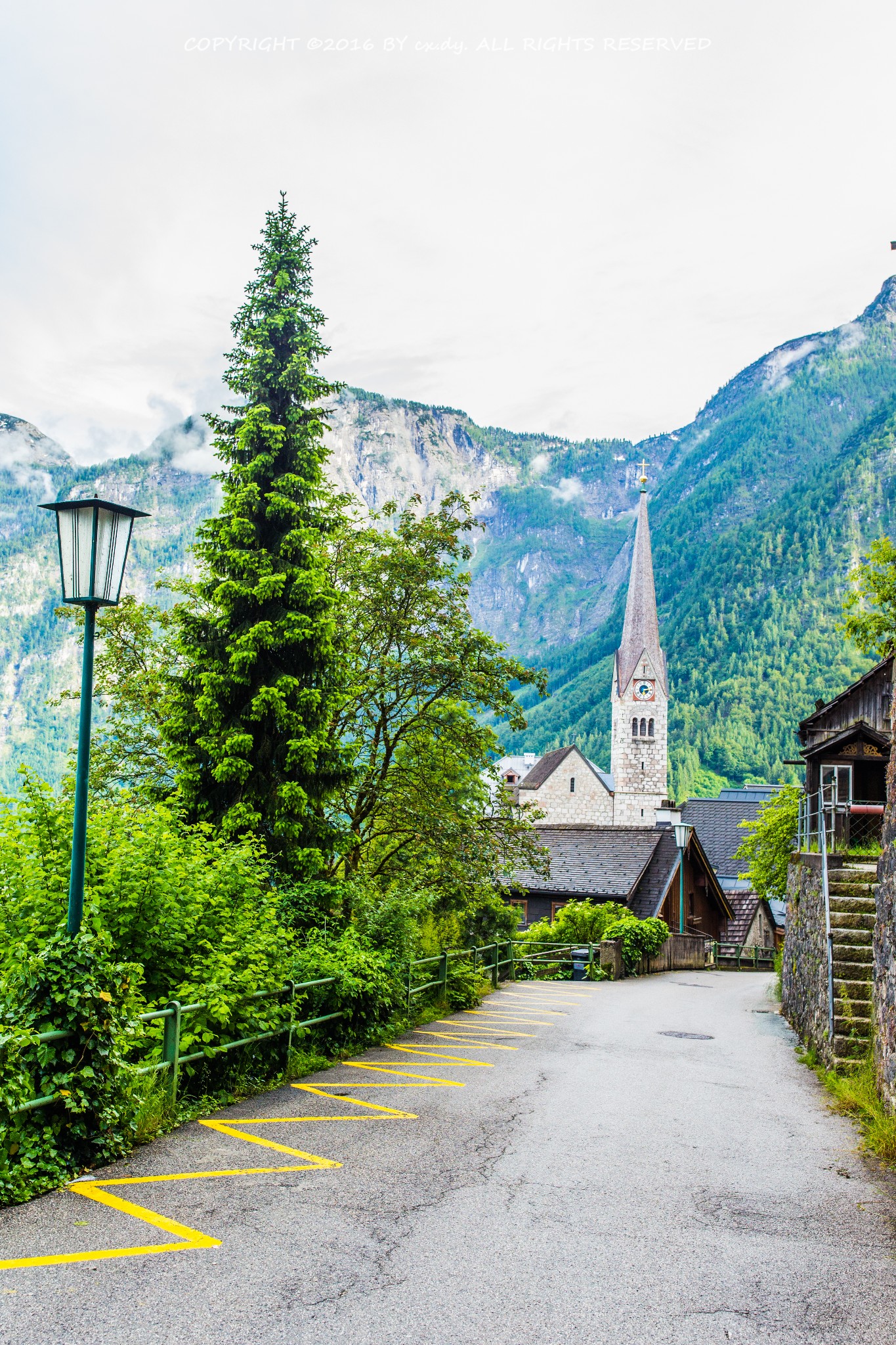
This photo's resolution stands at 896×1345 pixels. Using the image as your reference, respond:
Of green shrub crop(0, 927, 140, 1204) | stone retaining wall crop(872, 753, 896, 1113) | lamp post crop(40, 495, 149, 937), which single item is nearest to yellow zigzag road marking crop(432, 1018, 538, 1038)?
stone retaining wall crop(872, 753, 896, 1113)

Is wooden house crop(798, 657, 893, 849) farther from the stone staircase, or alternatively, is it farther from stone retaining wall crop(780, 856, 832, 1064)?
the stone staircase

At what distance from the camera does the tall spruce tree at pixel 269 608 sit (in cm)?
1373

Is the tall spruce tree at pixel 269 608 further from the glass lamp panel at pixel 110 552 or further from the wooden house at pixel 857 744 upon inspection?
the wooden house at pixel 857 744

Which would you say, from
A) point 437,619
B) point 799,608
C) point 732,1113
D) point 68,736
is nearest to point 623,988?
point 437,619

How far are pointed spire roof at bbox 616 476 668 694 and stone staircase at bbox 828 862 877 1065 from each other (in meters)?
83.1

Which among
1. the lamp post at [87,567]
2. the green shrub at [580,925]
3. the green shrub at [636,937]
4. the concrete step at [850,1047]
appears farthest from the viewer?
the green shrub at [580,925]

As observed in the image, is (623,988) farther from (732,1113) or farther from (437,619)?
(732,1113)

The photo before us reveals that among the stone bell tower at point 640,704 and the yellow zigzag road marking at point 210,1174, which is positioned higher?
the stone bell tower at point 640,704

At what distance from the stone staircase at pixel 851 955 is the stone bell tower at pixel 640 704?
76217 mm

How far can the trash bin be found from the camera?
93.2 ft

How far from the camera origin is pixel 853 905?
14.2 meters

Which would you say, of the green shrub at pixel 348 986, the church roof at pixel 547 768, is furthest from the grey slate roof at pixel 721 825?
the green shrub at pixel 348 986

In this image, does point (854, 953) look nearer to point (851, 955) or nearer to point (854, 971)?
point (851, 955)

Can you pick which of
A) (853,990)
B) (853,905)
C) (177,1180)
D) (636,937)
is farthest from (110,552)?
(636,937)
